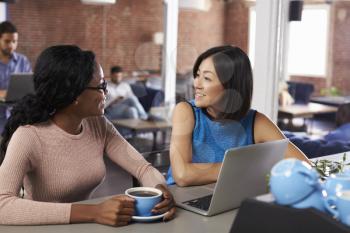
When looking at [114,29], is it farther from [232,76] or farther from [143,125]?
[232,76]

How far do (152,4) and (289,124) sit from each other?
193 inches

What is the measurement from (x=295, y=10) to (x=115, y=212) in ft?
7.76

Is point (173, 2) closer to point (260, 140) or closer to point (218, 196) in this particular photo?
point (260, 140)

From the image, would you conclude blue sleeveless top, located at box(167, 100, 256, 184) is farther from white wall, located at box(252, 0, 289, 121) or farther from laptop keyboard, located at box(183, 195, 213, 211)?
white wall, located at box(252, 0, 289, 121)

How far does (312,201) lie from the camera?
3.22 feet

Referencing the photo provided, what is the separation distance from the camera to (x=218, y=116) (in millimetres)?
2182

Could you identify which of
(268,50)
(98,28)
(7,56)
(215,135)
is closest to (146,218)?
(215,135)

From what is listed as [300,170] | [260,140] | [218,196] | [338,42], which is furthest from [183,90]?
[300,170]

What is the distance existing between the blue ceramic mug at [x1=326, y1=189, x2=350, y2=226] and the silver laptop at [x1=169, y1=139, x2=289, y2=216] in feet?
1.19

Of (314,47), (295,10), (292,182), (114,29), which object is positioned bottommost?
(292,182)

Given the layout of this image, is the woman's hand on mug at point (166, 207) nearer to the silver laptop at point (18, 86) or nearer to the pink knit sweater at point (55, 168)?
the pink knit sweater at point (55, 168)

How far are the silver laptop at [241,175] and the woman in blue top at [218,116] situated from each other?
417mm

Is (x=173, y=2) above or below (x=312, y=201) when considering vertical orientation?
above

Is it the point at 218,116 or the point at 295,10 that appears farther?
the point at 295,10
